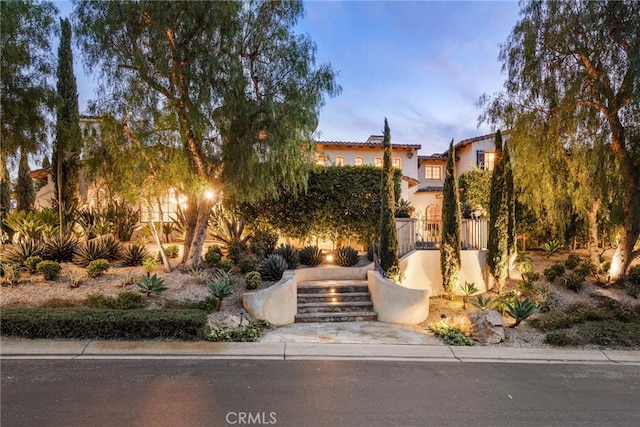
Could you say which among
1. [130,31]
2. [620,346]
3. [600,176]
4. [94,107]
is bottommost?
[620,346]

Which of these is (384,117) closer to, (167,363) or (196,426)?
(167,363)

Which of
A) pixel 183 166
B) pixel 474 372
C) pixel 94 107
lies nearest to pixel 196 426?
pixel 474 372

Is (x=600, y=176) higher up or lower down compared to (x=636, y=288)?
higher up

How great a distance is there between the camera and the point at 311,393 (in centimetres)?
536

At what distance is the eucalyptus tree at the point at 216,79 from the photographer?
8.95 metres

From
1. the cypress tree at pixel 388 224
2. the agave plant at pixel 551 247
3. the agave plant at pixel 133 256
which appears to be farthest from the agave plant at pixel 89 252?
the agave plant at pixel 551 247

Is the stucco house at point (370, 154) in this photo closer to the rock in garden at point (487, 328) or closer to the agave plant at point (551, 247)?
the agave plant at point (551, 247)

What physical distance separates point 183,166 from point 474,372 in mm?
8678

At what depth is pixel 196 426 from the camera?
170 inches

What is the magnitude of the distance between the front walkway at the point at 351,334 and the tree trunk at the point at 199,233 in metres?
3.89

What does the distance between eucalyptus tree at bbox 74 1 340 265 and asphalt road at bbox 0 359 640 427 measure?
555cm

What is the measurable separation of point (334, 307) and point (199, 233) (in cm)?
474

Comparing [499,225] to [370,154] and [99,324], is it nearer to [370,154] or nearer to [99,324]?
[370,154]

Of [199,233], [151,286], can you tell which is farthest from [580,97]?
[151,286]
